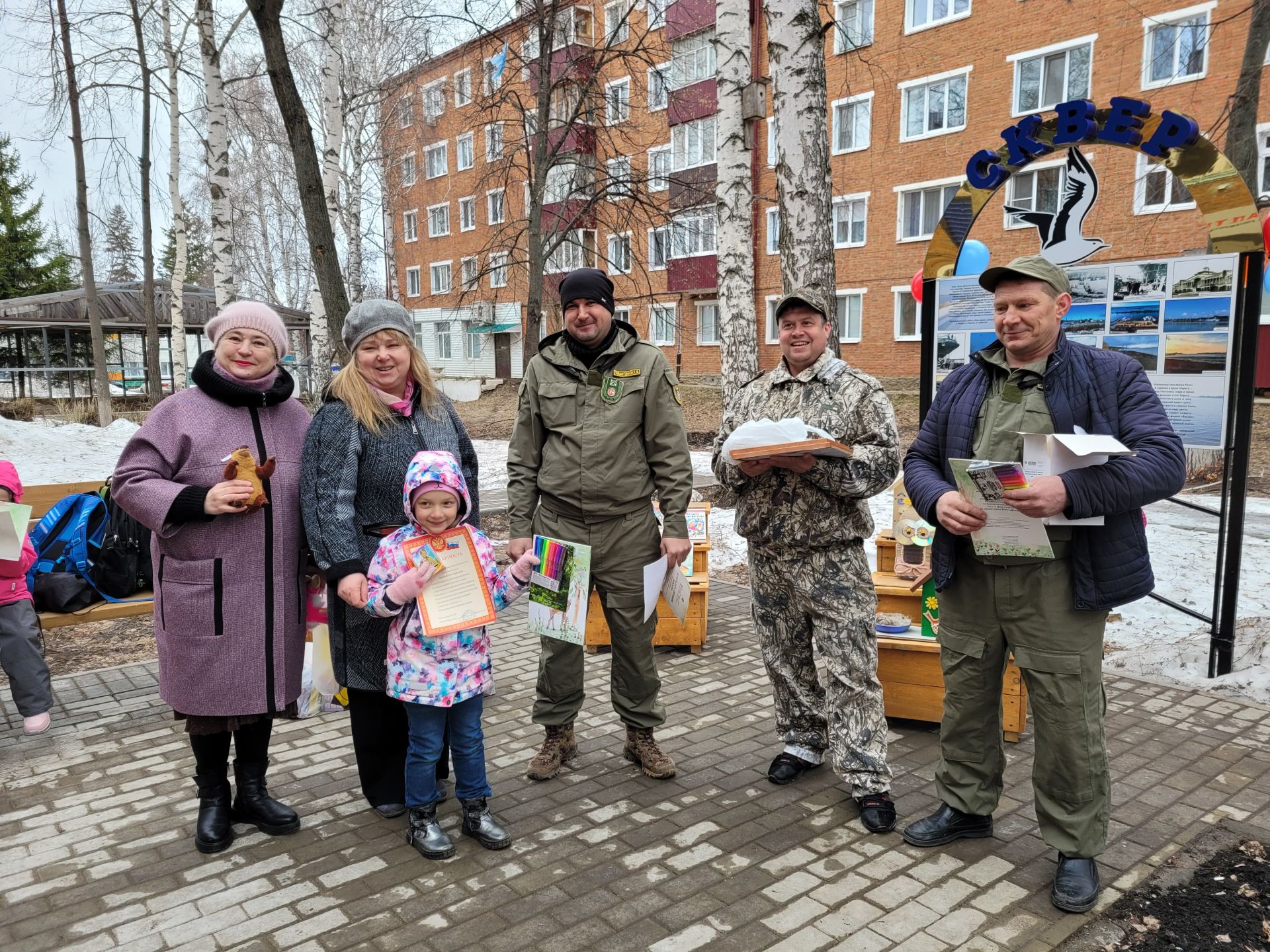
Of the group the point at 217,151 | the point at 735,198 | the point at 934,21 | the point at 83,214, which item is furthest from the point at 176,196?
the point at 934,21

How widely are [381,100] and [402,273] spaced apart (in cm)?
2172

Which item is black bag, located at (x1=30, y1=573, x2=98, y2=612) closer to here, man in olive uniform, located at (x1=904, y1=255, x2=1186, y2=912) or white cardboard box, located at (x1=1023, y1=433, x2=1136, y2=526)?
man in olive uniform, located at (x1=904, y1=255, x2=1186, y2=912)

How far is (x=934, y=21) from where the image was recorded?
21.6 meters

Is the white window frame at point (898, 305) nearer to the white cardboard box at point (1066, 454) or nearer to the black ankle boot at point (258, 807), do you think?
the white cardboard box at point (1066, 454)

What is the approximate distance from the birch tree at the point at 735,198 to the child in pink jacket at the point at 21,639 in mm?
5005

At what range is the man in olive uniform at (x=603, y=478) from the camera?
11.8 ft

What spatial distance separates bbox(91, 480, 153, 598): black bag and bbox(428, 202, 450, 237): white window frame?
3293 centimetres

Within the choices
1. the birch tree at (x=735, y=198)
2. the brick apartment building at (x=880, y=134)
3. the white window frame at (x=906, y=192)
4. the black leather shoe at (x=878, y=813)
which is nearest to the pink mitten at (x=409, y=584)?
the black leather shoe at (x=878, y=813)

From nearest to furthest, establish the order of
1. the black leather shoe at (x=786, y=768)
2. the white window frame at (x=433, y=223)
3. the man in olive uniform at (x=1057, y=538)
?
the man in olive uniform at (x=1057, y=538)
the black leather shoe at (x=786, y=768)
the white window frame at (x=433, y=223)

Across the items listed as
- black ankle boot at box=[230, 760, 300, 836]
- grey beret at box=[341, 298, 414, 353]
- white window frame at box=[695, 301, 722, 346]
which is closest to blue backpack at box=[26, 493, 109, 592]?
black ankle boot at box=[230, 760, 300, 836]

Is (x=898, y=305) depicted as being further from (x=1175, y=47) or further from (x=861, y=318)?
(x=1175, y=47)

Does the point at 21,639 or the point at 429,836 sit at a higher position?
the point at 21,639

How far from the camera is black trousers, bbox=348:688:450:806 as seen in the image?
331 centimetres

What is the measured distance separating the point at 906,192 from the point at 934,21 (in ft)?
13.5
